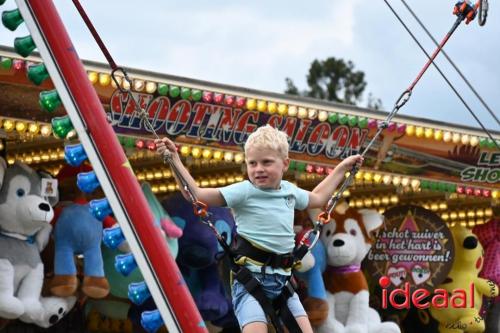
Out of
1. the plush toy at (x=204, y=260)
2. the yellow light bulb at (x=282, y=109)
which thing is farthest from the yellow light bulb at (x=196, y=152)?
the yellow light bulb at (x=282, y=109)

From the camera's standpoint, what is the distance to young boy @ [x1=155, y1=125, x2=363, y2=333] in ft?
→ 15.2

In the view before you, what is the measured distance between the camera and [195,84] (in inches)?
380

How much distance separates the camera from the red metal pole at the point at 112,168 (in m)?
3.79

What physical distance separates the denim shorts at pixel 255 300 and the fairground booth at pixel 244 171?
410 centimetres

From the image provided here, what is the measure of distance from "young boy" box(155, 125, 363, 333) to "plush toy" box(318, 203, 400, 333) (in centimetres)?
616

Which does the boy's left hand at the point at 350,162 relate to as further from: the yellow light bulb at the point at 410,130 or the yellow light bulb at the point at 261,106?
the yellow light bulb at the point at 410,130

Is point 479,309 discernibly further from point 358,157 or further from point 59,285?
point 358,157

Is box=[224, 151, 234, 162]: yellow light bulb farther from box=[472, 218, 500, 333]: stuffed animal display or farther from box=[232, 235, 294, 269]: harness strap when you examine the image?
box=[232, 235, 294, 269]: harness strap

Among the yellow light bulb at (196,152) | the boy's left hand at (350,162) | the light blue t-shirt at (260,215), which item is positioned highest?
the yellow light bulb at (196,152)

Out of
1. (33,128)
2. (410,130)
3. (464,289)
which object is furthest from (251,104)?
(464,289)

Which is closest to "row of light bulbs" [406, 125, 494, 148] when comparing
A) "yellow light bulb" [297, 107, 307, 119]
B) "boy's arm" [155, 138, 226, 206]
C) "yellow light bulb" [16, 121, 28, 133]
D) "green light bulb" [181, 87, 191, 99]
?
"yellow light bulb" [297, 107, 307, 119]

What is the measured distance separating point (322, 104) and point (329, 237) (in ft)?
4.90

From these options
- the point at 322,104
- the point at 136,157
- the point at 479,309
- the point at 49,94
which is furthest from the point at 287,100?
the point at 49,94

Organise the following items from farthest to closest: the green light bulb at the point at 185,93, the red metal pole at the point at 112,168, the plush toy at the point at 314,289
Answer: the plush toy at the point at 314,289 < the green light bulb at the point at 185,93 < the red metal pole at the point at 112,168
